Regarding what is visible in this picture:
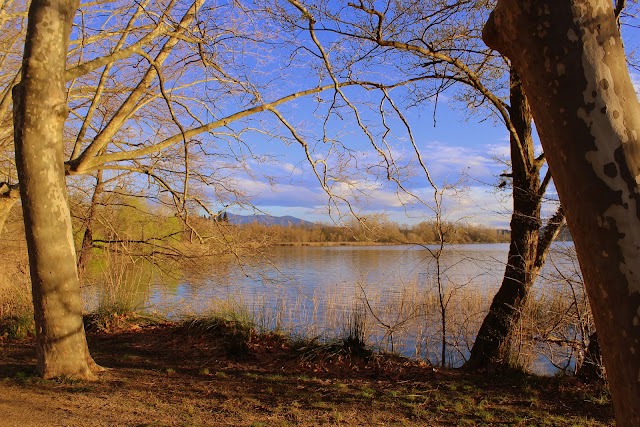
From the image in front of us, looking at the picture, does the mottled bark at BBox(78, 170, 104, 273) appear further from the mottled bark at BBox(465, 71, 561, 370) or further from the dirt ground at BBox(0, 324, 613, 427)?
the mottled bark at BBox(465, 71, 561, 370)

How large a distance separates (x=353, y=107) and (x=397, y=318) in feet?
10.6

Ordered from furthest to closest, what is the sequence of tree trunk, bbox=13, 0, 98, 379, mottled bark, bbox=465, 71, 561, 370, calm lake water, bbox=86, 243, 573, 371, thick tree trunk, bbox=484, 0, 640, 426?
calm lake water, bbox=86, 243, 573, 371 < mottled bark, bbox=465, 71, 561, 370 < tree trunk, bbox=13, 0, 98, 379 < thick tree trunk, bbox=484, 0, 640, 426

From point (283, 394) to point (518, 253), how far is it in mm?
3481

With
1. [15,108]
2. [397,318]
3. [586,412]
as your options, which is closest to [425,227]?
[397,318]

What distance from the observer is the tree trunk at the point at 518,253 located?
21.1 ft

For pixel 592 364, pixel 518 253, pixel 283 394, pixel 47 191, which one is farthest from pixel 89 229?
pixel 592 364

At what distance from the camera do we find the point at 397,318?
791 centimetres

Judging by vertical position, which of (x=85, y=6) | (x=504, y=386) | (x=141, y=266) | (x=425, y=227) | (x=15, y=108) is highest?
(x=85, y=6)

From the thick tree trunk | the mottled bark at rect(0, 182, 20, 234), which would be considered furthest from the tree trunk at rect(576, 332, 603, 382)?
the mottled bark at rect(0, 182, 20, 234)

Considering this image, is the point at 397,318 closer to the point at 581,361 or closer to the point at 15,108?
the point at 581,361

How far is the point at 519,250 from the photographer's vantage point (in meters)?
6.58

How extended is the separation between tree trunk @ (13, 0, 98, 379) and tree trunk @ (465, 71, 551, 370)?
4.68 m

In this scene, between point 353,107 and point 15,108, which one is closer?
point 15,108

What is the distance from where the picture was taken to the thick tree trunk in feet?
5.92
